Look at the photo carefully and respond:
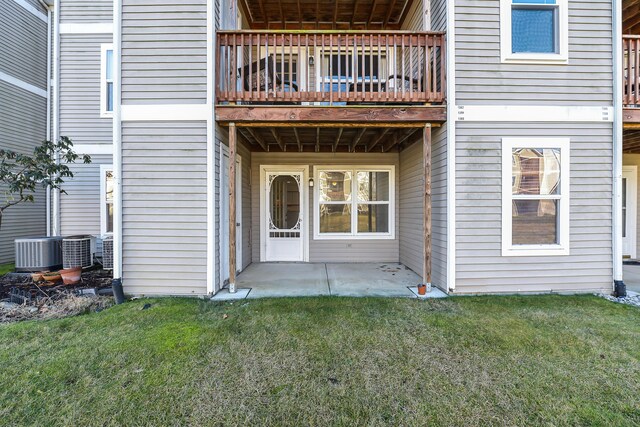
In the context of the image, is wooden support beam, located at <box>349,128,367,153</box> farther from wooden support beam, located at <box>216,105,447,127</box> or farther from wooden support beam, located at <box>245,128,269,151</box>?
wooden support beam, located at <box>245,128,269,151</box>

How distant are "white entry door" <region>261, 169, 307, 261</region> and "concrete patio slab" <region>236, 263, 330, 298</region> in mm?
353

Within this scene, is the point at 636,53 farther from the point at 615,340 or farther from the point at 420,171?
the point at 615,340

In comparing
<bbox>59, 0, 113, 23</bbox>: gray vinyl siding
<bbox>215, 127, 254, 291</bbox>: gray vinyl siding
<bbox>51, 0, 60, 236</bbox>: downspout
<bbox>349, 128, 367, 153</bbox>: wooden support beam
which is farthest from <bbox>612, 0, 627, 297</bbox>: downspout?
<bbox>51, 0, 60, 236</bbox>: downspout

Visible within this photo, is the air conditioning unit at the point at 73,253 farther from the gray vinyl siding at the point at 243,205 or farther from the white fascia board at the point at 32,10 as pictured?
the white fascia board at the point at 32,10

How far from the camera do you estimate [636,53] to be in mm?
4230

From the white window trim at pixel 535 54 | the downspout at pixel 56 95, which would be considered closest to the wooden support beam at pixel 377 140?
the white window trim at pixel 535 54

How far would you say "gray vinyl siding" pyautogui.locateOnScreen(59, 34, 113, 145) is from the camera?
654 centimetres

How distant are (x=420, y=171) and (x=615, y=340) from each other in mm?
3270

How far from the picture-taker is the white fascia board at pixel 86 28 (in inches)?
256

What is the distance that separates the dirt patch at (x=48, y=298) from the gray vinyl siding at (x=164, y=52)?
280cm

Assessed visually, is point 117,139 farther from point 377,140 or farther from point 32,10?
point 32,10

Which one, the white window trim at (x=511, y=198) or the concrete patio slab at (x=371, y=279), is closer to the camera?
the white window trim at (x=511, y=198)

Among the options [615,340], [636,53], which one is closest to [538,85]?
[636,53]

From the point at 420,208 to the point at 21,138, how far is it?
9.25 metres
